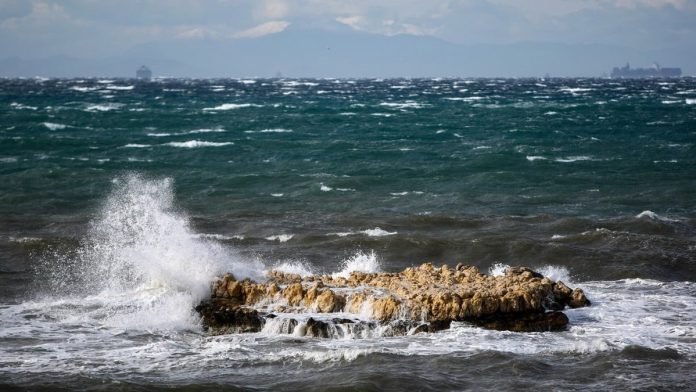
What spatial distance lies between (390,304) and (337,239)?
936cm

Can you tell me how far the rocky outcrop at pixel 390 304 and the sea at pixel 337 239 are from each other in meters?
0.25

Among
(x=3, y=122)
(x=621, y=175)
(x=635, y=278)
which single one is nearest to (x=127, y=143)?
(x=3, y=122)

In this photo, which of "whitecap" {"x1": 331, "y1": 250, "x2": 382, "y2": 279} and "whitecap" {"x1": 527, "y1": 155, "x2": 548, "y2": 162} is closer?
"whitecap" {"x1": 331, "y1": 250, "x2": 382, "y2": 279}

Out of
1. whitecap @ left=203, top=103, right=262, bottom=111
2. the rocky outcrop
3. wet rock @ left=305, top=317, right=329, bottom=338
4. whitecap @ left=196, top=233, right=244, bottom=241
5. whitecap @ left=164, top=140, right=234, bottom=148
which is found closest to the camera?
wet rock @ left=305, top=317, right=329, bottom=338

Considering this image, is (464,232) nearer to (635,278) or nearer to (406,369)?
(635,278)

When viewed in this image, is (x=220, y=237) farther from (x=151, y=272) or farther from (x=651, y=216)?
(x=651, y=216)

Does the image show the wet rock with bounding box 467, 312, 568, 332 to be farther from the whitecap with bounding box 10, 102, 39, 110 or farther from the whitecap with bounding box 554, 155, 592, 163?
the whitecap with bounding box 10, 102, 39, 110

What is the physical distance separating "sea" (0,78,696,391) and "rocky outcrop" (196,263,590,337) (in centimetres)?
25

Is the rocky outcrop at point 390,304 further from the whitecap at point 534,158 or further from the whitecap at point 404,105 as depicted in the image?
the whitecap at point 404,105

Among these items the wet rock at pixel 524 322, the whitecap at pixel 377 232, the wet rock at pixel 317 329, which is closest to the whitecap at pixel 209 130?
the whitecap at pixel 377 232

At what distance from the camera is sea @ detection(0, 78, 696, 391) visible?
14.3 metres

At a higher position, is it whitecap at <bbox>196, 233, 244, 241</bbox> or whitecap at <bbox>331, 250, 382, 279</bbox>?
whitecap at <bbox>331, 250, 382, 279</bbox>

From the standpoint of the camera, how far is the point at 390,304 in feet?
52.9

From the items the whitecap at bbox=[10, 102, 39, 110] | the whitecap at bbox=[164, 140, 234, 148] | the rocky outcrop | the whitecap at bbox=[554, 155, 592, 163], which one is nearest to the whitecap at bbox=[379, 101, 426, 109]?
the whitecap at bbox=[10, 102, 39, 110]
